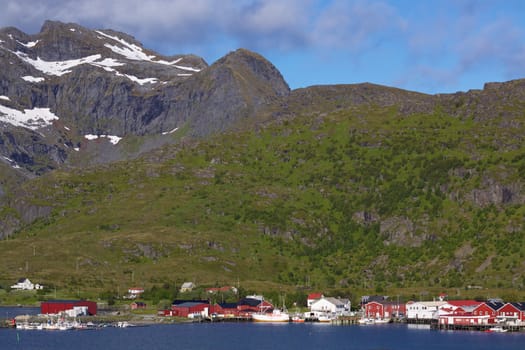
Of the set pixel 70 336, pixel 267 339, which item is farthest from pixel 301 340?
pixel 70 336

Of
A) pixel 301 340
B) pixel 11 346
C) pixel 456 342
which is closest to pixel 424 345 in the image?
pixel 456 342

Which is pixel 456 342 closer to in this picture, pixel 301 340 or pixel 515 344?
pixel 515 344

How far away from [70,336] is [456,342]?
2901 inches

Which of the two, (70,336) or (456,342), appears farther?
(70,336)

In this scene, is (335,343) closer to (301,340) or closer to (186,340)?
(301,340)

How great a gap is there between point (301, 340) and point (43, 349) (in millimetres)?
46834

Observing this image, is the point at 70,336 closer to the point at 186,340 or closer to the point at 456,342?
the point at 186,340

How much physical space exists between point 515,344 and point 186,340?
191 ft

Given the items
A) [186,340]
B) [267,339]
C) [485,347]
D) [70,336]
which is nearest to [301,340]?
[267,339]

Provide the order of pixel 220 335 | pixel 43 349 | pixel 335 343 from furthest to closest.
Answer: pixel 220 335
pixel 335 343
pixel 43 349

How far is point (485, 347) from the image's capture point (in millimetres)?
175375

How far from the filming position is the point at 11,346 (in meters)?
177

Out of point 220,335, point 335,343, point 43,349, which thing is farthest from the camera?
point 220,335

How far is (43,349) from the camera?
172 metres
